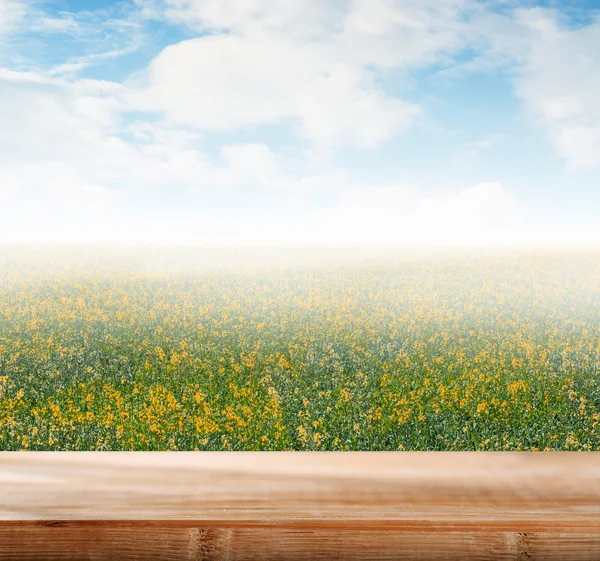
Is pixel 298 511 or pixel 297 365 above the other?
pixel 298 511

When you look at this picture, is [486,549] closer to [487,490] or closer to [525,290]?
[487,490]

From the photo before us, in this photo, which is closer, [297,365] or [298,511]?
[298,511]

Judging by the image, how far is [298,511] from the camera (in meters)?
1.31

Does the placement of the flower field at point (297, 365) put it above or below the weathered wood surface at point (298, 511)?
below

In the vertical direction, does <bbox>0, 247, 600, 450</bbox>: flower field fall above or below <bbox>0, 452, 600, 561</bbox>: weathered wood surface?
below

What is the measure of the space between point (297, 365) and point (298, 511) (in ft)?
33.3

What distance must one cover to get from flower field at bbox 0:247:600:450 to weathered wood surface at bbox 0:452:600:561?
6882 mm

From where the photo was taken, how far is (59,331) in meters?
14.2

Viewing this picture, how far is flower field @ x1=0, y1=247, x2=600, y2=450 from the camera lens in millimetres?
8578

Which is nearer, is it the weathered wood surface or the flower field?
the weathered wood surface

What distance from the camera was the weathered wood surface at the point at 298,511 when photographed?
1272 millimetres

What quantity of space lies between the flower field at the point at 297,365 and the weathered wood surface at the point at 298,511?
6882mm

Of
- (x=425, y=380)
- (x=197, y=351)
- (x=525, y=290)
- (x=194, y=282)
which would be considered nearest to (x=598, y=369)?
(x=425, y=380)

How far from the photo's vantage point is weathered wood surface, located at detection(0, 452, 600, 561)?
1272 mm
